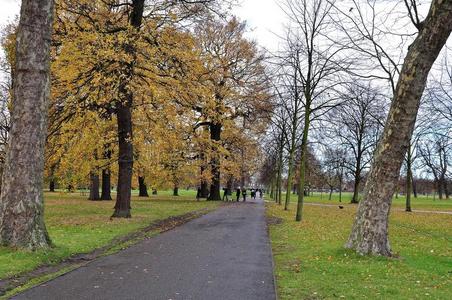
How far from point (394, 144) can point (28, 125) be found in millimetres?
7750

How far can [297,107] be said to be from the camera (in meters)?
25.2

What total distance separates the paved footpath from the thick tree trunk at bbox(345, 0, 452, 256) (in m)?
2.31

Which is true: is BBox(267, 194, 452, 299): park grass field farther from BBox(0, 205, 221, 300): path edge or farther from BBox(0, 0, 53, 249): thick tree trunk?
BBox(0, 0, 53, 249): thick tree trunk

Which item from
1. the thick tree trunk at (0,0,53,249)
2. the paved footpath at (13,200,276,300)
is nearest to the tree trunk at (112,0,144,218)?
the paved footpath at (13,200,276,300)

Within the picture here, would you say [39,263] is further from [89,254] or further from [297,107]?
[297,107]

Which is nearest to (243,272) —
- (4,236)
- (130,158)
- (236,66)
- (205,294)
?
(205,294)

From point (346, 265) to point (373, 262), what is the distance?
766mm

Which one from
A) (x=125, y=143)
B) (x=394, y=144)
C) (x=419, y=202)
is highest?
(x=125, y=143)

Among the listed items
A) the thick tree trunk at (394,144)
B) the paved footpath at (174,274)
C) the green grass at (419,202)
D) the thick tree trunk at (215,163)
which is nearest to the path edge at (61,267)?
the paved footpath at (174,274)

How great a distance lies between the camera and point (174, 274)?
7457mm

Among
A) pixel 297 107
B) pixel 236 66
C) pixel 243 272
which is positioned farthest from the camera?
pixel 236 66

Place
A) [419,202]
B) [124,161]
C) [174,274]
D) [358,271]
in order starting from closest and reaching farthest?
[174,274]
[358,271]
[124,161]
[419,202]

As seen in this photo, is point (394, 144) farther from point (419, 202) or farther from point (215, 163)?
point (419, 202)

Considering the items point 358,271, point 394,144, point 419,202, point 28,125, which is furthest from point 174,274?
point 419,202
